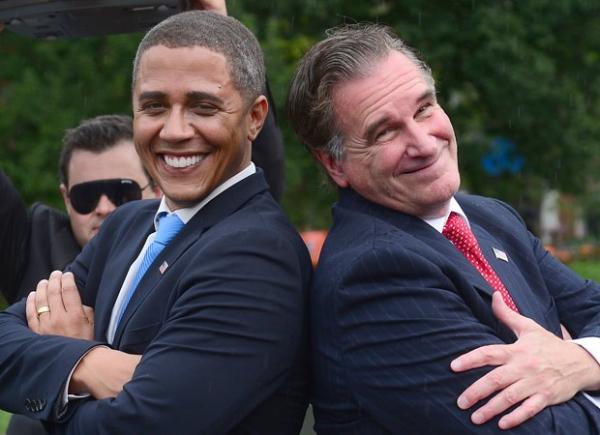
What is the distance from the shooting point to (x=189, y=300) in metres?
Answer: 3.04

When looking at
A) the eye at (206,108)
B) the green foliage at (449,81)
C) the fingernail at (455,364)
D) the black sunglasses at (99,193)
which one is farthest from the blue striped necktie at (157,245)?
the green foliage at (449,81)

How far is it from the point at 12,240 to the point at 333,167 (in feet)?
6.41

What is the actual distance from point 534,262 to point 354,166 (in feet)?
2.34

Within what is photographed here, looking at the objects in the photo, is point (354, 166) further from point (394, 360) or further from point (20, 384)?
point (20, 384)

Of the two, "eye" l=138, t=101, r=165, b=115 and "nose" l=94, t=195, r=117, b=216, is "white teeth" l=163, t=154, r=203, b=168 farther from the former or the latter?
"nose" l=94, t=195, r=117, b=216

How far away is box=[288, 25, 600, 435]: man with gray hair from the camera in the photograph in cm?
294

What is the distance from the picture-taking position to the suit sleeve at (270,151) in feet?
14.8

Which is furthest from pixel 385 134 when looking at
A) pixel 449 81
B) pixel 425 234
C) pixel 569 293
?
pixel 449 81

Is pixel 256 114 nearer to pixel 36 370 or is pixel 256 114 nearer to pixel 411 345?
pixel 411 345

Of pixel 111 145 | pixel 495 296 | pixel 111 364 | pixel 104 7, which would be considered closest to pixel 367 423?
pixel 495 296

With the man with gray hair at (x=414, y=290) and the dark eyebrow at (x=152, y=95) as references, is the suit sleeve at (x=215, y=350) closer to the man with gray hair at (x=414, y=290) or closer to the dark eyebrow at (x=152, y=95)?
the man with gray hair at (x=414, y=290)

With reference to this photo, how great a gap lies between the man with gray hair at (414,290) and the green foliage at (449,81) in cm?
1244

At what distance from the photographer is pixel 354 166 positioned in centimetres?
338

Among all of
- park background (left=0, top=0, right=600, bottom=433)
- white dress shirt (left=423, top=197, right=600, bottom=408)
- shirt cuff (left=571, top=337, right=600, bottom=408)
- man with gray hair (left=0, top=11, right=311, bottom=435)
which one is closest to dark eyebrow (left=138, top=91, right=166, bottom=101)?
man with gray hair (left=0, top=11, right=311, bottom=435)
